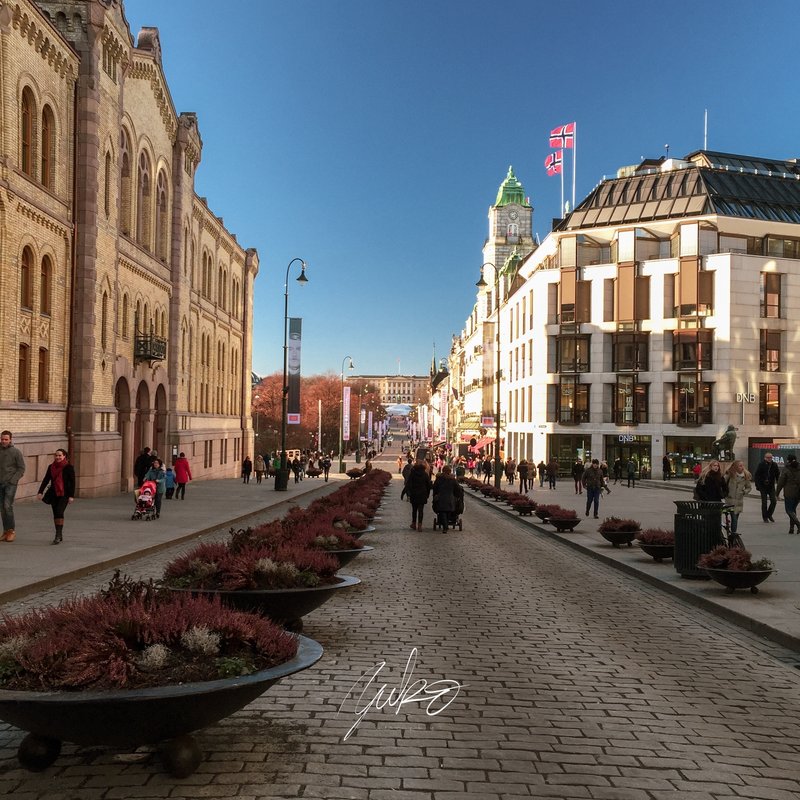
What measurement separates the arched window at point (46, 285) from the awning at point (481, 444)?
56.8m

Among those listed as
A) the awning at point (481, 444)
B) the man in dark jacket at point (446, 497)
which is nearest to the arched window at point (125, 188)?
the man in dark jacket at point (446, 497)

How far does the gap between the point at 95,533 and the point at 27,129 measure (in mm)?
14794

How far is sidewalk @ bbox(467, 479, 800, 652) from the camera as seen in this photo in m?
9.55

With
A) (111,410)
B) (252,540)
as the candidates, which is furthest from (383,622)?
(111,410)

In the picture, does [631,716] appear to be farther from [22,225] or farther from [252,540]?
[22,225]

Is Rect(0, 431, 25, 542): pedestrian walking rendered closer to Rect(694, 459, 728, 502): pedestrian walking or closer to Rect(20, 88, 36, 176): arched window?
Rect(694, 459, 728, 502): pedestrian walking

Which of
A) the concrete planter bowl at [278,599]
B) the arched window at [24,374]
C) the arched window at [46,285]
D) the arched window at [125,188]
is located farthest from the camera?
the arched window at [125,188]

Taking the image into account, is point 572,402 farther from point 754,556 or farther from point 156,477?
point 754,556

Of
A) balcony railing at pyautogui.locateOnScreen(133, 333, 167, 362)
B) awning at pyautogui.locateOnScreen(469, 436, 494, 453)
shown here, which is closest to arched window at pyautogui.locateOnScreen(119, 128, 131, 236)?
balcony railing at pyautogui.locateOnScreen(133, 333, 167, 362)

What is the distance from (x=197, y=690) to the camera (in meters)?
4.32

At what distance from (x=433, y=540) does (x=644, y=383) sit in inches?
1708

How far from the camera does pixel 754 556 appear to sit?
15.5 metres

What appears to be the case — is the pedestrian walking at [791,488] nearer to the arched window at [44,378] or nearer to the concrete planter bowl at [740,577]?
the concrete planter bowl at [740,577]

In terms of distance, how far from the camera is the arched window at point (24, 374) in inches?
1007
